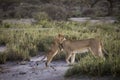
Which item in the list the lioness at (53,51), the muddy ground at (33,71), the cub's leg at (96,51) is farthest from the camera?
the lioness at (53,51)

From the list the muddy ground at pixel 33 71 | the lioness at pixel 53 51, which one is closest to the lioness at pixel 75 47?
the lioness at pixel 53 51

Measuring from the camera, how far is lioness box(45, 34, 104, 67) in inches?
502

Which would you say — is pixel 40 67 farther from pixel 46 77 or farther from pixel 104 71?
pixel 104 71

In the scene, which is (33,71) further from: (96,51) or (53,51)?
(96,51)

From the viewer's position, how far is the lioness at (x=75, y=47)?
1274cm

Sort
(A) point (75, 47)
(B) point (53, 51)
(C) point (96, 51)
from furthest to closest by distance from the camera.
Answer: (B) point (53, 51), (A) point (75, 47), (C) point (96, 51)

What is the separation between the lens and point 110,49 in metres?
14.4

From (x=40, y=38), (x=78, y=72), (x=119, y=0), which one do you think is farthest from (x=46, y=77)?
(x=119, y=0)

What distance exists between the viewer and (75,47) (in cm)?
1305

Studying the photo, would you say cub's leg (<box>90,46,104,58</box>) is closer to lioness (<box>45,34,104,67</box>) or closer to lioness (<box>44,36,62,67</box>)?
lioness (<box>45,34,104,67</box>)

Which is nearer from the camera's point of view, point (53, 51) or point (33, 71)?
point (33, 71)

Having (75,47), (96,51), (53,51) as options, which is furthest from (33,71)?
(96,51)

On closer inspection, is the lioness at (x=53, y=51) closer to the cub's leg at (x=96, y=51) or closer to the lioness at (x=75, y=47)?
the lioness at (x=75, y=47)

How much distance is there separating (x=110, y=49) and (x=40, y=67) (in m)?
3.41
